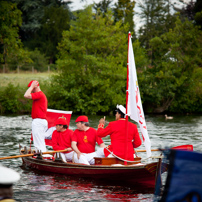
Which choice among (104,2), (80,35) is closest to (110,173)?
(80,35)

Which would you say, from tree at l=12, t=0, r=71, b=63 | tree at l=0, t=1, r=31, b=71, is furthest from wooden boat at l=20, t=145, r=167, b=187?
tree at l=12, t=0, r=71, b=63

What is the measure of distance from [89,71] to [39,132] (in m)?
22.4

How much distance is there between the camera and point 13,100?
29375 millimetres

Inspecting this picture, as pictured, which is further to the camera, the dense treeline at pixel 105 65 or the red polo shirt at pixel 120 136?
the dense treeline at pixel 105 65

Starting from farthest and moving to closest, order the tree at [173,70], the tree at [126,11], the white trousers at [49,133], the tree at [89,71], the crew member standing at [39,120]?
the tree at [126,11], the tree at [173,70], the tree at [89,71], the white trousers at [49,133], the crew member standing at [39,120]

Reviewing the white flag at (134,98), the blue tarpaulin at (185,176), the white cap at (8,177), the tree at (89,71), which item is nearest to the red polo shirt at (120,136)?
the white flag at (134,98)

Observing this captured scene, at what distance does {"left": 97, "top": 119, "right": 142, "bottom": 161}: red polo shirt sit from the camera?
8.06 m

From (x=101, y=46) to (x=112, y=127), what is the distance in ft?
82.7

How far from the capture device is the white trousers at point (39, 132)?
32.6 feet

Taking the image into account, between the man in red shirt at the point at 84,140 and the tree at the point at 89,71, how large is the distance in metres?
21.7

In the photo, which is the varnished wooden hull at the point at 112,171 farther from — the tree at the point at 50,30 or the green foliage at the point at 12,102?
the tree at the point at 50,30

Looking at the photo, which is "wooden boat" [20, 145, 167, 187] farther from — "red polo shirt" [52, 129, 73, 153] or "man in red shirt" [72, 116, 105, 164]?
"man in red shirt" [72, 116, 105, 164]

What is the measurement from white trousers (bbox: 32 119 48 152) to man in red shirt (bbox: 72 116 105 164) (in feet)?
4.13

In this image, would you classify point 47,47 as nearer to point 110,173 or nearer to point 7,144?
point 7,144
